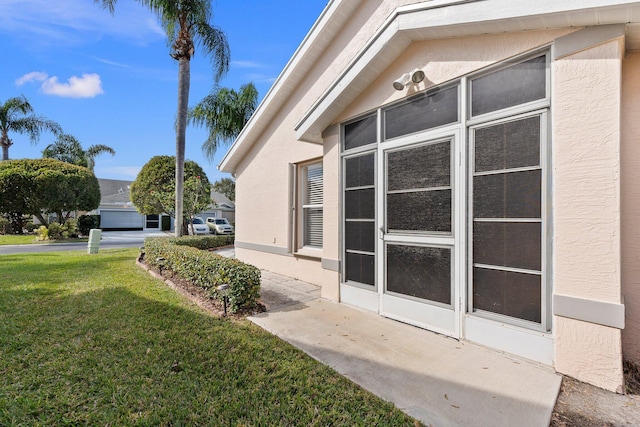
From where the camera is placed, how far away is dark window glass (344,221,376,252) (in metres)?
5.16

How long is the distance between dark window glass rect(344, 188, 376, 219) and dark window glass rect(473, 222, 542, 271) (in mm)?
1754

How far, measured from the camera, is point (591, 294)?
2.96m

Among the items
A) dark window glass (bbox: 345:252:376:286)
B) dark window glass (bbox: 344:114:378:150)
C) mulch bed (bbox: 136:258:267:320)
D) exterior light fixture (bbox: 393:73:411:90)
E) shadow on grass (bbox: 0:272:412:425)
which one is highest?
exterior light fixture (bbox: 393:73:411:90)

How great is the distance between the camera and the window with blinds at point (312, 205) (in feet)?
25.5

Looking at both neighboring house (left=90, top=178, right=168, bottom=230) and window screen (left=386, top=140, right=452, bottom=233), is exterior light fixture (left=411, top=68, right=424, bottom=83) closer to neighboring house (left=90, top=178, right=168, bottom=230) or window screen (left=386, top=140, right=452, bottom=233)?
window screen (left=386, top=140, right=452, bottom=233)

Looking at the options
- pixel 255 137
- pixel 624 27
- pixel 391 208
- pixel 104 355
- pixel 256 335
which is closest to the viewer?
pixel 624 27

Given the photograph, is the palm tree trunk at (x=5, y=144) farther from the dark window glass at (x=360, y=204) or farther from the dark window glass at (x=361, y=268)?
the dark window glass at (x=361, y=268)

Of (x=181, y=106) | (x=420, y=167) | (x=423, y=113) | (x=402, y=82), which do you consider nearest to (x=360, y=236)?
(x=420, y=167)

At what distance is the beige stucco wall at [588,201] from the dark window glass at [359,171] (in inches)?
101

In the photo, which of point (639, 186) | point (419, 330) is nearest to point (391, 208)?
point (419, 330)

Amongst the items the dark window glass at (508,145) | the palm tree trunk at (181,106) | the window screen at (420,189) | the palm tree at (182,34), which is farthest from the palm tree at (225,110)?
the dark window glass at (508,145)

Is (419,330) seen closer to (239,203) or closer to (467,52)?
(467,52)

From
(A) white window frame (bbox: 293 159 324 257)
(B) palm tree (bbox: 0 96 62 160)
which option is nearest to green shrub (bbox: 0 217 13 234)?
(B) palm tree (bbox: 0 96 62 160)

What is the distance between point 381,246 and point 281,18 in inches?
376
